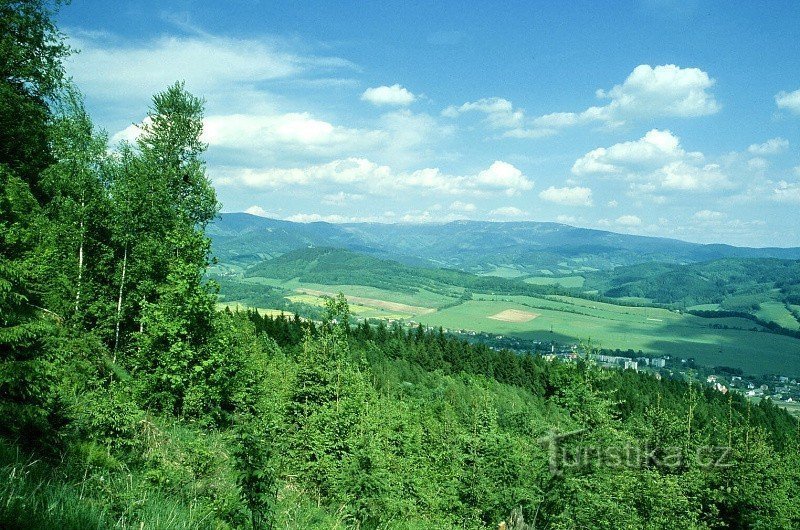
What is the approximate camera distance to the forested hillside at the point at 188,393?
8789mm

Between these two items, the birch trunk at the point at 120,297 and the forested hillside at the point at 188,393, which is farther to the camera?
the birch trunk at the point at 120,297

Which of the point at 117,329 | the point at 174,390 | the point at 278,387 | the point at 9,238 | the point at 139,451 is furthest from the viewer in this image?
the point at 278,387

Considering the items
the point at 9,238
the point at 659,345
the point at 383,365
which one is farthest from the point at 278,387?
the point at 659,345

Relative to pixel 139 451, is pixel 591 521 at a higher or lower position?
lower

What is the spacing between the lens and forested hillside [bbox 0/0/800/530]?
8.79 m

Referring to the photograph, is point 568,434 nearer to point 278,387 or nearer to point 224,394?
point 224,394

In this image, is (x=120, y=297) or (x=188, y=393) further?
(x=120, y=297)

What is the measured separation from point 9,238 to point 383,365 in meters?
72.2

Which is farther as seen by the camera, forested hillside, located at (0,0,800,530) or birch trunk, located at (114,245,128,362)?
birch trunk, located at (114,245,128,362)

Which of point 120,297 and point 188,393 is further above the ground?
point 120,297

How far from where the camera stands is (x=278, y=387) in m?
32.1

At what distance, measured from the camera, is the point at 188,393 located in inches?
720

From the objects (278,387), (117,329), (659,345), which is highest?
(117,329)

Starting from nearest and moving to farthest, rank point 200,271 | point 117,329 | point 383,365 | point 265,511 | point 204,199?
point 265,511
point 200,271
point 117,329
point 204,199
point 383,365
